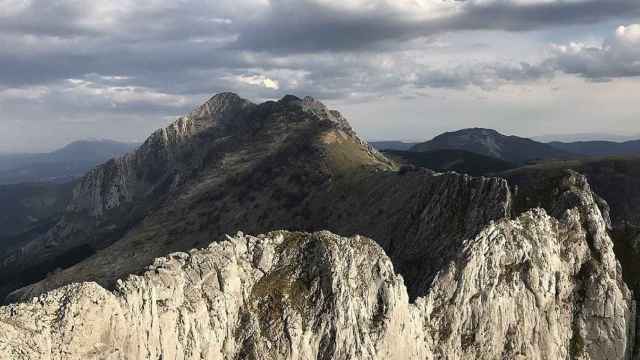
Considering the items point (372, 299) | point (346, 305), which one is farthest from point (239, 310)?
point (372, 299)

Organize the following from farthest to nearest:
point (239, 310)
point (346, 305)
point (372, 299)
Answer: point (372, 299) → point (346, 305) → point (239, 310)

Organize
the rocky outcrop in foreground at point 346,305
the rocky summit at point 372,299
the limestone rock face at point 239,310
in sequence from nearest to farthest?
the limestone rock face at point 239,310 < the rocky outcrop in foreground at point 346,305 < the rocky summit at point 372,299

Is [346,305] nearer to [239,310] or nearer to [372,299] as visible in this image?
[372,299]

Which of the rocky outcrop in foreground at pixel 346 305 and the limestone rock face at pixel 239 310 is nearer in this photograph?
the limestone rock face at pixel 239 310

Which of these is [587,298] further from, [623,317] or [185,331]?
[185,331]

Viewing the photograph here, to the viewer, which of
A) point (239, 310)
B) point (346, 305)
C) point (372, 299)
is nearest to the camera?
point (239, 310)

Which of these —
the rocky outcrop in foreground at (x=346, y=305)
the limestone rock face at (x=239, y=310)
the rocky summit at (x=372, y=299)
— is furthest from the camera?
the rocky summit at (x=372, y=299)

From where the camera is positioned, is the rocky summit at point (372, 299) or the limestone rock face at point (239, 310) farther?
the rocky summit at point (372, 299)

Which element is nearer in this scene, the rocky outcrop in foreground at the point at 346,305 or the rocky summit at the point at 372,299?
the rocky outcrop in foreground at the point at 346,305
